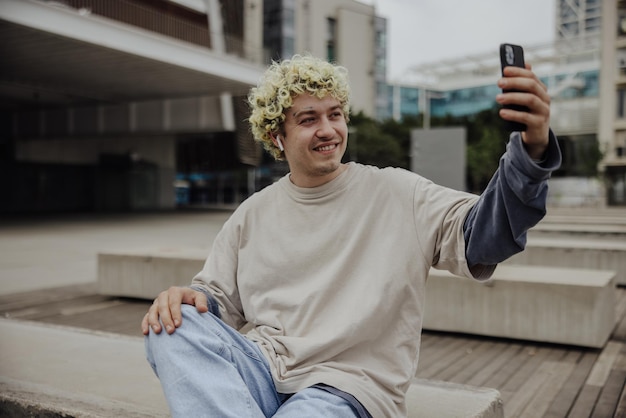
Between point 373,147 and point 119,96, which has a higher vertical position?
point 119,96

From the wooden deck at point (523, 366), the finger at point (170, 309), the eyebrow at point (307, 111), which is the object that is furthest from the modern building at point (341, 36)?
the finger at point (170, 309)

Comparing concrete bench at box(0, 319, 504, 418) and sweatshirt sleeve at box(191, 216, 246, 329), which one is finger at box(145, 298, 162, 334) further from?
concrete bench at box(0, 319, 504, 418)

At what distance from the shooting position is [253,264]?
2266 millimetres

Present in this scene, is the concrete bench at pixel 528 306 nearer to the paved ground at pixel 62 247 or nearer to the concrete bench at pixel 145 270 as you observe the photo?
the concrete bench at pixel 145 270

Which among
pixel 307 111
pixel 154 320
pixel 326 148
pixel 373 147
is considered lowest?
pixel 154 320

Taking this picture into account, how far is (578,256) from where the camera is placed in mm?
8648

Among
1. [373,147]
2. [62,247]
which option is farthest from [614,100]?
[62,247]

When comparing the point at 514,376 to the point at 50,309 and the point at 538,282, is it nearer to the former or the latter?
the point at 538,282

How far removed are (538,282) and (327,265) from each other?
3804 mm

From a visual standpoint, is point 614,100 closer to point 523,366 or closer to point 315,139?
point 523,366

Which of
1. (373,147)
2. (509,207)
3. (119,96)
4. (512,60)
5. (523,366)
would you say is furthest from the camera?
(373,147)

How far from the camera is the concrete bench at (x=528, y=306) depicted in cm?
522

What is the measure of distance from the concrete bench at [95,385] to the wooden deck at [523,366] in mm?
1207

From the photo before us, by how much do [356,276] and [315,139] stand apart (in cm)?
51
